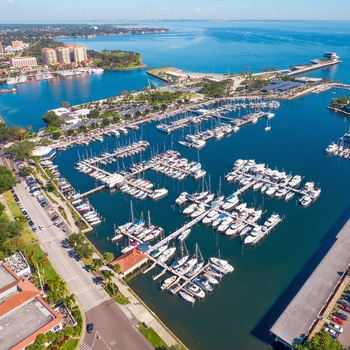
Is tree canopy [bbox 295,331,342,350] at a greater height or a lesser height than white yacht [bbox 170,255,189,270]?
greater

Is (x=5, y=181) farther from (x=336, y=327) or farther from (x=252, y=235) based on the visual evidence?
(x=336, y=327)

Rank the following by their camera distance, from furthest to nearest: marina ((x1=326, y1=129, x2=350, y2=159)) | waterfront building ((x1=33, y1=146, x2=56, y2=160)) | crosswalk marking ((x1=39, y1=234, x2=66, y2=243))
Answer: waterfront building ((x1=33, y1=146, x2=56, y2=160)), marina ((x1=326, y1=129, x2=350, y2=159)), crosswalk marking ((x1=39, y1=234, x2=66, y2=243))

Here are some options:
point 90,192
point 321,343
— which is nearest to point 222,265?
point 321,343

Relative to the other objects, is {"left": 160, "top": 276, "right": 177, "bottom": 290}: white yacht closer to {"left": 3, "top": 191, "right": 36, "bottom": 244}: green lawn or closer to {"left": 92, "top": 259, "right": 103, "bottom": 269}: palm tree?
{"left": 92, "top": 259, "right": 103, "bottom": 269}: palm tree

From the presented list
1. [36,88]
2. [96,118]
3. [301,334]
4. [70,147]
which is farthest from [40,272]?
[36,88]

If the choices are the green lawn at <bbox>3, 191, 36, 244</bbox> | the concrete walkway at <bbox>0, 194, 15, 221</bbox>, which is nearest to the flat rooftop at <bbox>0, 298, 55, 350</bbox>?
the green lawn at <bbox>3, 191, 36, 244</bbox>

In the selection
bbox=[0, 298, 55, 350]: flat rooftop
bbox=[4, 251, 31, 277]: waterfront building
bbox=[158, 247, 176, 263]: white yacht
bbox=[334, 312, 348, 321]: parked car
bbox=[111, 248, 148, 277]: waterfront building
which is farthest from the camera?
bbox=[158, 247, 176, 263]: white yacht

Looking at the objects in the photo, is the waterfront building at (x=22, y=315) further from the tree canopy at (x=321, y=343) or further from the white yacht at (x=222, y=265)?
the tree canopy at (x=321, y=343)
